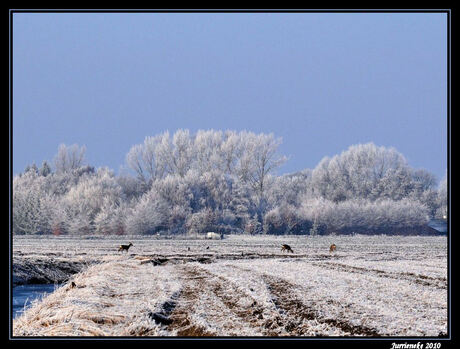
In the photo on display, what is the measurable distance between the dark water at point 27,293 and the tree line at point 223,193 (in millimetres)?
43938

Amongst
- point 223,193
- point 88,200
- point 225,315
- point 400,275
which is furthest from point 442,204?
point 225,315

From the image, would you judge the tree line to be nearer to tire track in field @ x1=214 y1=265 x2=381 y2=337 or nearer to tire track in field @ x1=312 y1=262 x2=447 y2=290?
tire track in field @ x1=312 y1=262 x2=447 y2=290

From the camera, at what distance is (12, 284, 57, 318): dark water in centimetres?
1612

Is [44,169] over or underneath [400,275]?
over

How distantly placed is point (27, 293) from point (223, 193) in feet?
175

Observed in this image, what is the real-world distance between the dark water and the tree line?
4394cm

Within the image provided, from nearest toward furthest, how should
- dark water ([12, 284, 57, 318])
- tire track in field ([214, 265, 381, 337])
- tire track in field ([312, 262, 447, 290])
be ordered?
1. tire track in field ([214, 265, 381, 337])
2. dark water ([12, 284, 57, 318])
3. tire track in field ([312, 262, 447, 290])

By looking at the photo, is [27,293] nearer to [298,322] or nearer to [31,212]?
[298,322]

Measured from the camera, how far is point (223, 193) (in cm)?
7194

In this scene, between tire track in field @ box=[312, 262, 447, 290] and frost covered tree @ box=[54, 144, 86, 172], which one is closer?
tire track in field @ box=[312, 262, 447, 290]

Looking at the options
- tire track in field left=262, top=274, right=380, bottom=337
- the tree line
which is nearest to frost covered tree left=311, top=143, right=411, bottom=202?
the tree line

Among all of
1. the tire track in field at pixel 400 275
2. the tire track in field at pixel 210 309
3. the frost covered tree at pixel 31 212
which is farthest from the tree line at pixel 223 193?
the tire track in field at pixel 210 309

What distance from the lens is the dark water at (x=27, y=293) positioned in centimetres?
1612

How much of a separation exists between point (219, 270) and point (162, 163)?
2192 inches
